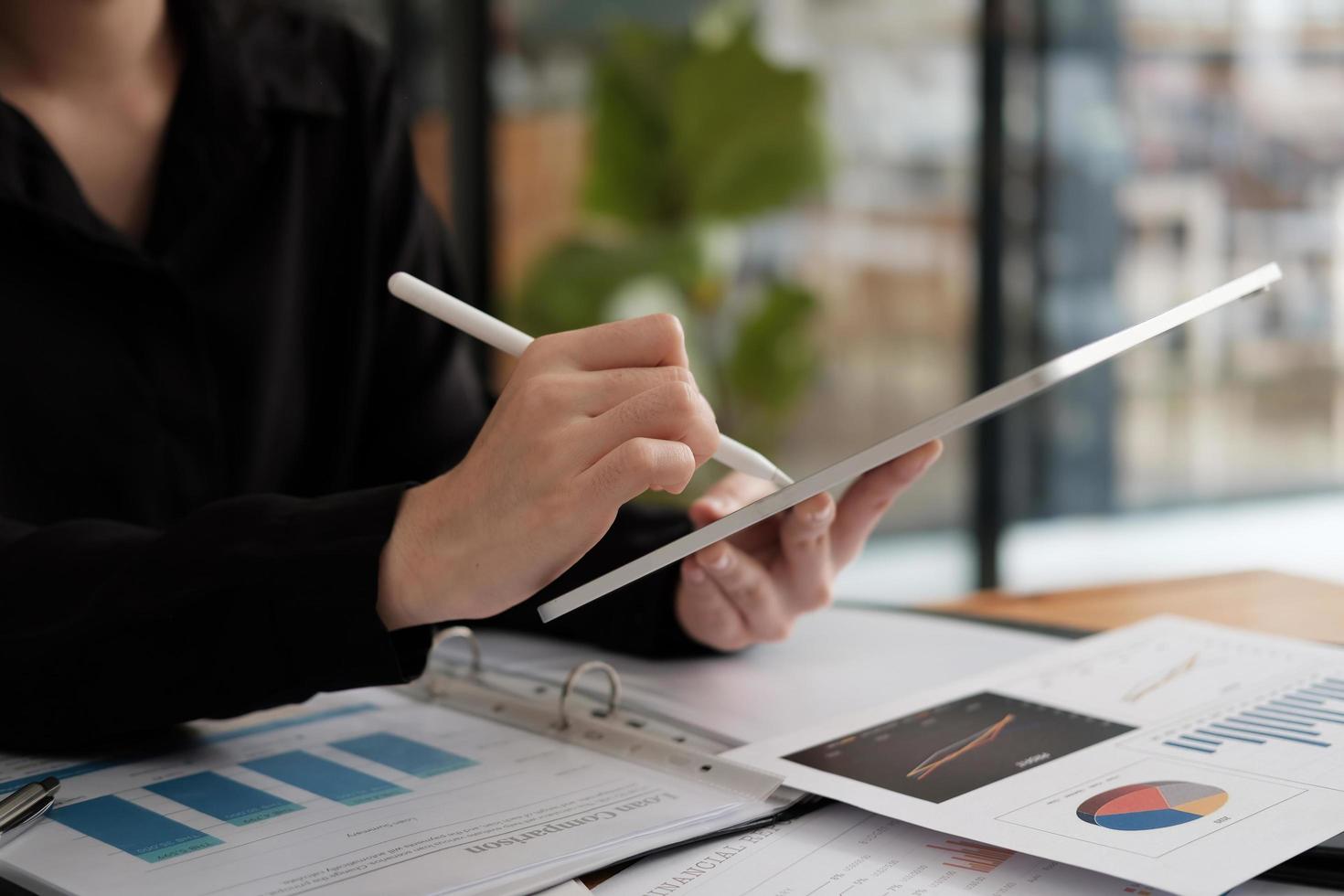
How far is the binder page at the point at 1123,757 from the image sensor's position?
516 millimetres

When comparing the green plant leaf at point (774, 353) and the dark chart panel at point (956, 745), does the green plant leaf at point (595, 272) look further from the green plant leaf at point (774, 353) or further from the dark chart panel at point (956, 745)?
the dark chart panel at point (956, 745)

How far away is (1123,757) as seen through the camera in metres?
0.61

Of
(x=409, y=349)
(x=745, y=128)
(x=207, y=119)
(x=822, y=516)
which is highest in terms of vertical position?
(x=745, y=128)

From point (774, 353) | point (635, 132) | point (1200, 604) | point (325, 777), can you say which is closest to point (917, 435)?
point (325, 777)

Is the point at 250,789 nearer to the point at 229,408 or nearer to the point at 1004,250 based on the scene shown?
the point at 229,408

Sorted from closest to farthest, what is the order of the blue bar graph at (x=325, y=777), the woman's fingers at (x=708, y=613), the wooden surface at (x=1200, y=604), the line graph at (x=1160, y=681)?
the blue bar graph at (x=325, y=777) < the line graph at (x=1160, y=681) < the woman's fingers at (x=708, y=613) < the wooden surface at (x=1200, y=604)

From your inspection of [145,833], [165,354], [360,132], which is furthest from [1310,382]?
[145,833]

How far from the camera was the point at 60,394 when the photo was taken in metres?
0.96

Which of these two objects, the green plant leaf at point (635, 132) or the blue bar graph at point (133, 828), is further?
the green plant leaf at point (635, 132)

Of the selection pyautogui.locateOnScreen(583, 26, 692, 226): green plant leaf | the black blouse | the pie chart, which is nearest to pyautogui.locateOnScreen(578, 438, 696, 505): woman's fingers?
the black blouse

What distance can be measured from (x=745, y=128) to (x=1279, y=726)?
2.31m

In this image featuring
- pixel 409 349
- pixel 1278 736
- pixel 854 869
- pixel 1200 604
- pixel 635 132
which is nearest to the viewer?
pixel 854 869

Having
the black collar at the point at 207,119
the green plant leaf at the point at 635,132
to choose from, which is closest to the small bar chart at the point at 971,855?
the black collar at the point at 207,119

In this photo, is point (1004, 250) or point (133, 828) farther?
point (1004, 250)
